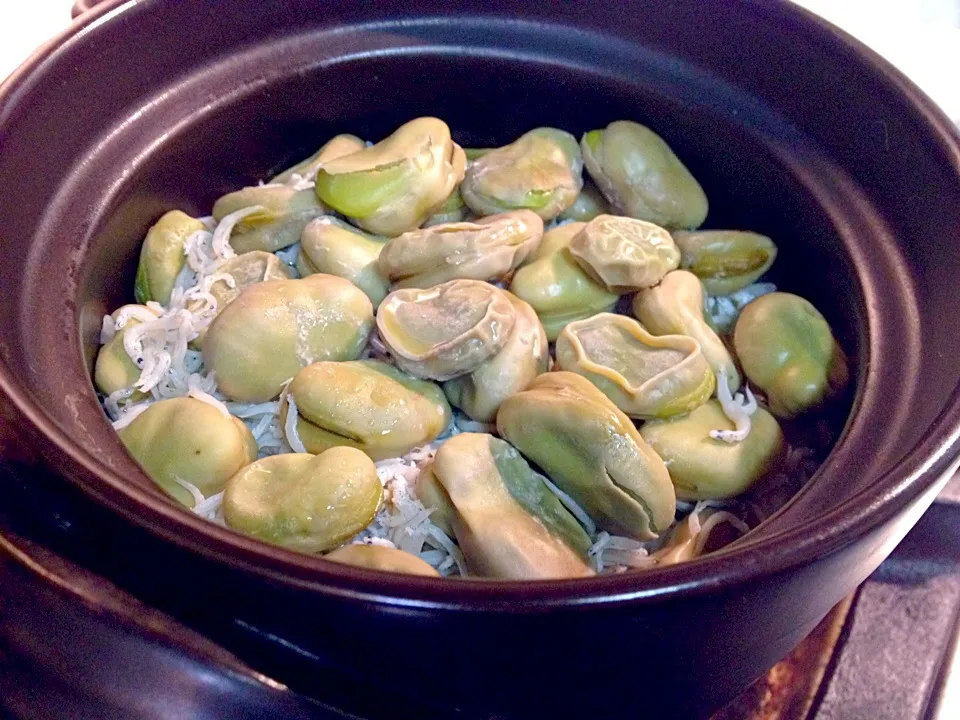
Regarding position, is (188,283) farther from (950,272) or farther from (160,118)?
(950,272)

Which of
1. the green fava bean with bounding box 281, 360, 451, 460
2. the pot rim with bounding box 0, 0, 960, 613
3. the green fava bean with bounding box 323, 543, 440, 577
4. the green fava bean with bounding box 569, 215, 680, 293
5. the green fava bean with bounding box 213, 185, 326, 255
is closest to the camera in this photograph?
the pot rim with bounding box 0, 0, 960, 613

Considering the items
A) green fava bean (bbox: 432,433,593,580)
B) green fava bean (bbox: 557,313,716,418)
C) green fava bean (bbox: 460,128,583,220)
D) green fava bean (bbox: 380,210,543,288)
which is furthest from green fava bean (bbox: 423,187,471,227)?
green fava bean (bbox: 432,433,593,580)

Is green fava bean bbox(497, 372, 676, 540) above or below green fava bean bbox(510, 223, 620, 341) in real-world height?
below

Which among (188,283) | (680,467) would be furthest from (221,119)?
(680,467)

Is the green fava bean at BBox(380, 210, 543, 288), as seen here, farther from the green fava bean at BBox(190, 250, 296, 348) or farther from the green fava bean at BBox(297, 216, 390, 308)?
the green fava bean at BBox(190, 250, 296, 348)

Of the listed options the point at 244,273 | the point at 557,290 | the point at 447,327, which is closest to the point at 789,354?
the point at 557,290

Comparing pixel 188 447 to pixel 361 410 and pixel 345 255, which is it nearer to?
pixel 361 410
